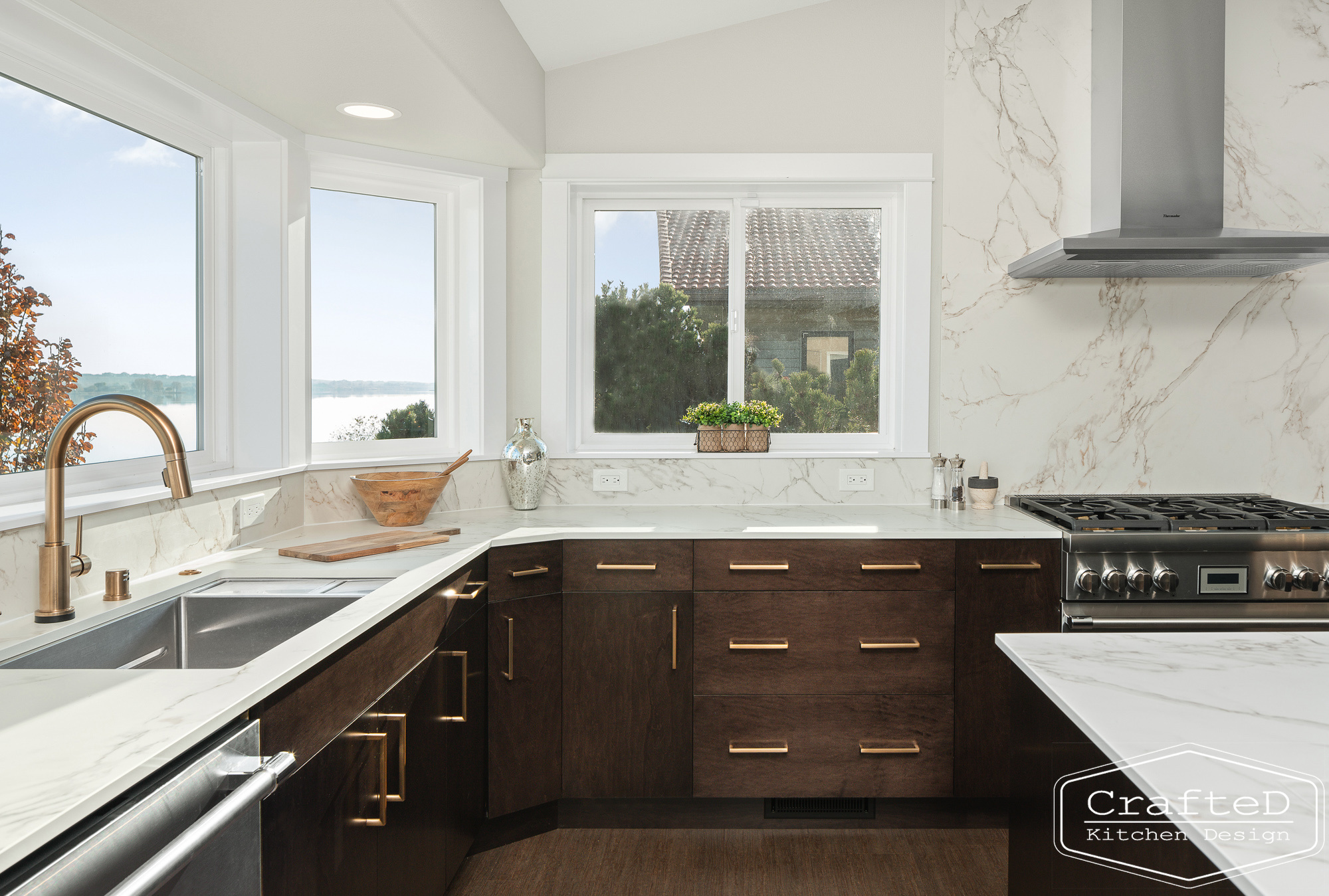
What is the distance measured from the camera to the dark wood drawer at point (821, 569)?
2.43 meters

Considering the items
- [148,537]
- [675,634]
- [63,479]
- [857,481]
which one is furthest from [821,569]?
[63,479]

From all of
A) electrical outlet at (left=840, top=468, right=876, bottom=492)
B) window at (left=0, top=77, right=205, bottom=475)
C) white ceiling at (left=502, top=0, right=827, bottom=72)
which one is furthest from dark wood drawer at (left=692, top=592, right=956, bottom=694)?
white ceiling at (left=502, top=0, right=827, bottom=72)

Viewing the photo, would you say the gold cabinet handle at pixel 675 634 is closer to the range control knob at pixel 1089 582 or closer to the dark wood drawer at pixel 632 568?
the dark wood drawer at pixel 632 568

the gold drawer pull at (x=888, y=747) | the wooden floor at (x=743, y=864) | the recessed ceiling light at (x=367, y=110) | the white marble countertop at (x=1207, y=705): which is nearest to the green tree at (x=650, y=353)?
the recessed ceiling light at (x=367, y=110)

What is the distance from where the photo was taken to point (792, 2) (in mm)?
2877

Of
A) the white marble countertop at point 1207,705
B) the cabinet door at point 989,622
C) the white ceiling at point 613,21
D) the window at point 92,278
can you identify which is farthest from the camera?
the white ceiling at point 613,21

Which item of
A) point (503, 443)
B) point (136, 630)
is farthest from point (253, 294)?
point (136, 630)

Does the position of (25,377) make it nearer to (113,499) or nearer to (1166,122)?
(113,499)

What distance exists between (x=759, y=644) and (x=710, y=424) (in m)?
0.91

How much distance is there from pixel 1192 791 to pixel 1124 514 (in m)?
1.99

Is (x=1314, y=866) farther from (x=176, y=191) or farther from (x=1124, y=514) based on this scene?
(x=176, y=191)

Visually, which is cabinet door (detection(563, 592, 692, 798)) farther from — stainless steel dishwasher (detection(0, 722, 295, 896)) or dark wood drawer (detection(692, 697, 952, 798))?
stainless steel dishwasher (detection(0, 722, 295, 896))

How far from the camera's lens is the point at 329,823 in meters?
1.38

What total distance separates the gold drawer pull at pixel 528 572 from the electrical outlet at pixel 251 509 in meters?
0.73
